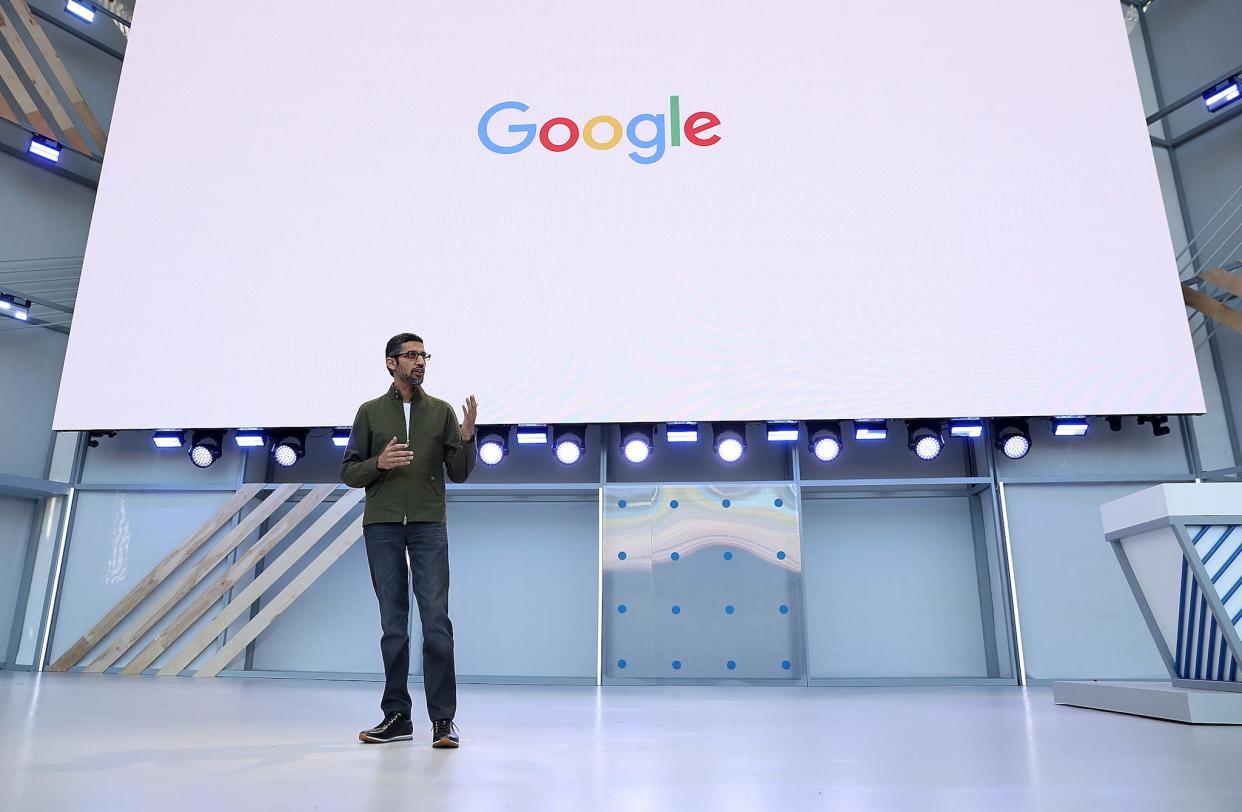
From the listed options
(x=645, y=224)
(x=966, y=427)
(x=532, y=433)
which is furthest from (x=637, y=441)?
(x=966, y=427)

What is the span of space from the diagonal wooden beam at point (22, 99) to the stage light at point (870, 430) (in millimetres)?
7256

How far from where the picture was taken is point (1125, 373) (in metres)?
6.14

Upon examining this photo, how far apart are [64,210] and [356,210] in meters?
3.08

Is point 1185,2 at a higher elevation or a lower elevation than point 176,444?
higher

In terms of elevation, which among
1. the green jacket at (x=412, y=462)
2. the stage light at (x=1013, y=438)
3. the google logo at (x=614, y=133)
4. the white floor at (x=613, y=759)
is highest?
the google logo at (x=614, y=133)

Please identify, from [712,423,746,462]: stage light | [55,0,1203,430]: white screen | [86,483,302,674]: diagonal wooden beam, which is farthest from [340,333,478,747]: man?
[86,483,302,674]: diagonal wooden beam

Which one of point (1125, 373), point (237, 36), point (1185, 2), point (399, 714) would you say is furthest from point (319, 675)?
point (1185, 2)

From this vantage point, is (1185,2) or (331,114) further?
(1185,2)

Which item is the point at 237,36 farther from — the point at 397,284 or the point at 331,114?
the point at 397,284

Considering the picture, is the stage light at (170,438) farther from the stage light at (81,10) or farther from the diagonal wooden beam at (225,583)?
the stage light at (81,10)

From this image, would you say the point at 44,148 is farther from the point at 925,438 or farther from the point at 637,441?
the point at 925,438

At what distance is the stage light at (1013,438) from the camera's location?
6371mm

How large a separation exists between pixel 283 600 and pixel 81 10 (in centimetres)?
583

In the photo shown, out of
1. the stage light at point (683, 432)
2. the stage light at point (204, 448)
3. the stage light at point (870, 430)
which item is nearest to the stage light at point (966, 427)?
the stage light at point (870, 430)
